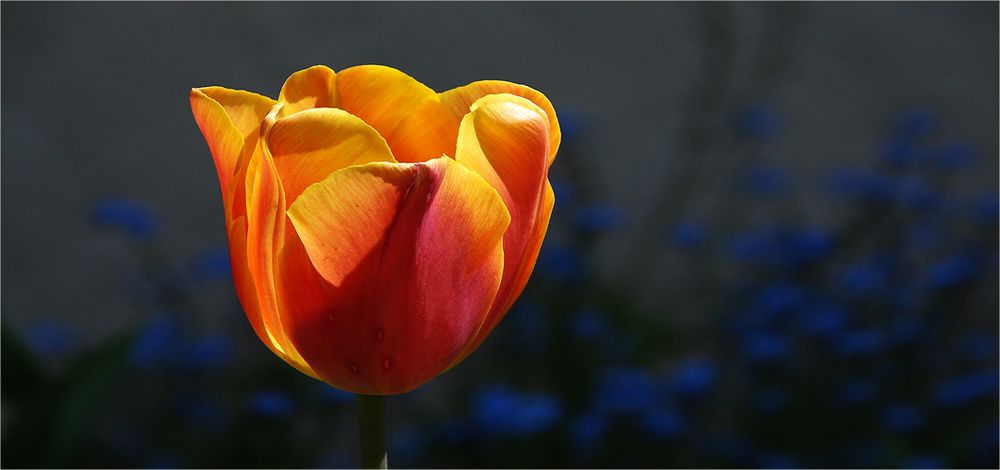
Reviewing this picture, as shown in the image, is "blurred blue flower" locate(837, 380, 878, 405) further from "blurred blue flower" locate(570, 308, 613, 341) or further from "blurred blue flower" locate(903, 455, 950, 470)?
"blurred blue flower" locate(570, 308, 613, 341)

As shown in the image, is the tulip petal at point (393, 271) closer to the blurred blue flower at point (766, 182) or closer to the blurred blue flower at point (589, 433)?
the blurred blue flower at point (589, 433)

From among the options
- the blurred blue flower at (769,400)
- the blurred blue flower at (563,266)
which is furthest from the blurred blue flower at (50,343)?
the blurred blue flower at (769,400)

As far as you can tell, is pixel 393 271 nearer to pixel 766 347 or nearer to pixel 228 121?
pixel 228 121

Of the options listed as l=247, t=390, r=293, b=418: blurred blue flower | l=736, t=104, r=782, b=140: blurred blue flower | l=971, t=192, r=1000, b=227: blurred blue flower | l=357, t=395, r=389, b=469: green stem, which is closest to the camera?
l=357, t=395, r=389, b=469: green stem

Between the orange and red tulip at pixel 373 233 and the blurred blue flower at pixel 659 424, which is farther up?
the orange and red tulip at pixel 373 233

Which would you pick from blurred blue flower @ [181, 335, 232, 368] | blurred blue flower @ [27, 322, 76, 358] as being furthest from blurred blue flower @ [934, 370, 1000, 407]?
blurred blue flower @ [27, 322, 76, 358]

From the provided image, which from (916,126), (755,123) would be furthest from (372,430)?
(916,126)
